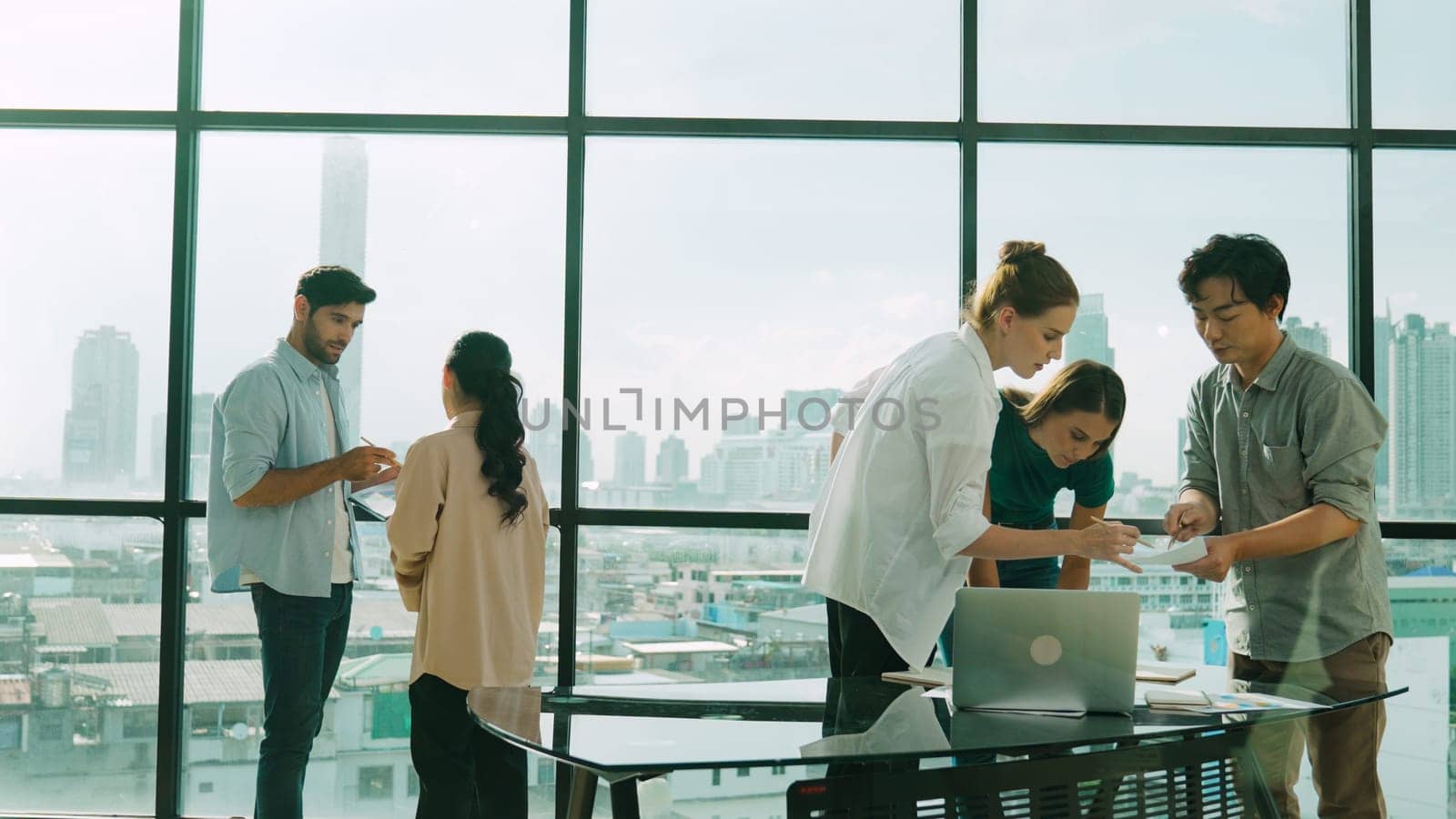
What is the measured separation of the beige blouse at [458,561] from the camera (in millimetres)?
2398

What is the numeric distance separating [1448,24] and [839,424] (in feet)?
7.13

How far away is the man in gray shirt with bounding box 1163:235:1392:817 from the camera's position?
2.39m

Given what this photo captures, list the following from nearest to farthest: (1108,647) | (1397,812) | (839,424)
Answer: (1108,647)
(839,424)
(1397,812)

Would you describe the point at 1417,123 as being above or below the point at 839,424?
above

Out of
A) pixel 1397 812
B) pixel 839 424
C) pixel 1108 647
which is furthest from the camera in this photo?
pixel 1397 812

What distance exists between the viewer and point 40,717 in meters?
3.31

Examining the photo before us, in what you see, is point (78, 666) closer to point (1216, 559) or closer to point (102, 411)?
point (102, 411)

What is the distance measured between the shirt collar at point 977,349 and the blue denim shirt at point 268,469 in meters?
1.64

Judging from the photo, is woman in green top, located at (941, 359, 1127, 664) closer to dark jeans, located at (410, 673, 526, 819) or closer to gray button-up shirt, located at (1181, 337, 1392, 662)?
gray button-up shirt, located at (1181, 337, 1392, 662)

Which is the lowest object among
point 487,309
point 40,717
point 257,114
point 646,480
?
point 40,717

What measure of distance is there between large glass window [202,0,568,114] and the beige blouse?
1.30 metres

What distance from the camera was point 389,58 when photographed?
3344mm

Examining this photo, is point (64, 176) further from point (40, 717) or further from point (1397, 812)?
point (1397, 812)

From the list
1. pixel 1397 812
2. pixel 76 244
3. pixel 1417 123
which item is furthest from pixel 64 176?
pixel 1397 812
